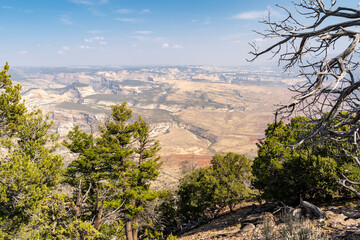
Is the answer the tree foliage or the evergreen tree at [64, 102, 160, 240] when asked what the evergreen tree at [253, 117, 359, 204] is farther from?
the evergreen tree at [64, 102, 160, 240]

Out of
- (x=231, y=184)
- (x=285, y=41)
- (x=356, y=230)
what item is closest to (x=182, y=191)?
(x=231, y=184)

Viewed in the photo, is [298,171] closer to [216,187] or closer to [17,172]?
[216,187]

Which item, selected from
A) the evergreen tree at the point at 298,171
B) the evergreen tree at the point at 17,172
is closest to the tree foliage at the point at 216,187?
the evergreen tree at the point at 298,171

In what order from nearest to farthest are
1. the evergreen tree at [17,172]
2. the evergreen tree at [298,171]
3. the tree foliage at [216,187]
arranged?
the evergreen tree at [17,172] < the evergreen tree at [298,171] < the tree foliage at [216,187]

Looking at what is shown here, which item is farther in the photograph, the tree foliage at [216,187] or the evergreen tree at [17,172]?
the tree foliage at [216,187]

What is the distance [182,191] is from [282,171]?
585 inches

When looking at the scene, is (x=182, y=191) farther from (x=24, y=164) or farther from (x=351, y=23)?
(x=351, y=23)

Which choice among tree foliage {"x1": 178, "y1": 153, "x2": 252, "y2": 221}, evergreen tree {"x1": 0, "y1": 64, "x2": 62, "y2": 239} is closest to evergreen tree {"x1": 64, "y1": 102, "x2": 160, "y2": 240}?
evergreen tree {"x1": 0, "y1": 64, "x2": 62, "y2": 239}

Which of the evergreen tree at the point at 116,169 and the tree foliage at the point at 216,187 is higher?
the evergreen tree at the point at 116,169

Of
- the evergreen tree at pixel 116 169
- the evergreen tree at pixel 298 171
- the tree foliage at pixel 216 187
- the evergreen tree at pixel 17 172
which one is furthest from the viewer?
the tree foliage at pixel 216 187

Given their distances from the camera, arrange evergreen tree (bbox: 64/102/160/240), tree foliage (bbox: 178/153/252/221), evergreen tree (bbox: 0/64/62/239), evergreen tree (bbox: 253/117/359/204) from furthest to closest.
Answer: tree foliage (bbox: 178/153/252/221), evergreen tree (bbox: 64/102/160/240), evergreen tree (bbox: 253/117/359/204), evergreen tree (bbox: 0/64/62/239)

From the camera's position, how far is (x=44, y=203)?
1127 cm

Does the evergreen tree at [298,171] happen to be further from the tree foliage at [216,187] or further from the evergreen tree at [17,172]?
the evergreen tree at [17,172]

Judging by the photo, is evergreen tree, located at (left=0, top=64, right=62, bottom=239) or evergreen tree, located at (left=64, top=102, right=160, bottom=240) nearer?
evergreen tree, located at (left=0, top=64, right=62, bottom=239)
